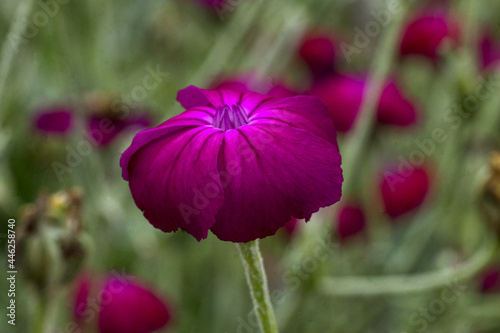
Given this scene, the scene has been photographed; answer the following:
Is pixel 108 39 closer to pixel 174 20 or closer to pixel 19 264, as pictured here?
pixel 174 20

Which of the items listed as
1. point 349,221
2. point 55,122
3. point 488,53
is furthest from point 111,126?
point 488,53

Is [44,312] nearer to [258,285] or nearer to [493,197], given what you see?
[258,285]

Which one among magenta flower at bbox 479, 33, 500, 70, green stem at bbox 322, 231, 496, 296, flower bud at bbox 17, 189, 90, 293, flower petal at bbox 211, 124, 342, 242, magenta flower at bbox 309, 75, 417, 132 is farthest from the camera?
magenta flower at bbox 479, 33, 500, 70

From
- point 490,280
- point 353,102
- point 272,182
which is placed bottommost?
point 490,280

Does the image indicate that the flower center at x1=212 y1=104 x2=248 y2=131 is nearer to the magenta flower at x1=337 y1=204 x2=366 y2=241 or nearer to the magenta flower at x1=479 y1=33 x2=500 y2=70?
the magenta flower at x1=337 y1=204 x2=366 y2=241

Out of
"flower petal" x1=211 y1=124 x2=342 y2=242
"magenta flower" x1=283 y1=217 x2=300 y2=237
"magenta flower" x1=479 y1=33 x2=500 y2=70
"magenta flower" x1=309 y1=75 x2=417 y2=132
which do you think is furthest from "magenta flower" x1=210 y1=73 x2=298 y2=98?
"magenta flower" x1=479 y1=33 x2=500 y2=70

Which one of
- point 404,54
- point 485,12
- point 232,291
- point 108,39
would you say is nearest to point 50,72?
point 108,39
